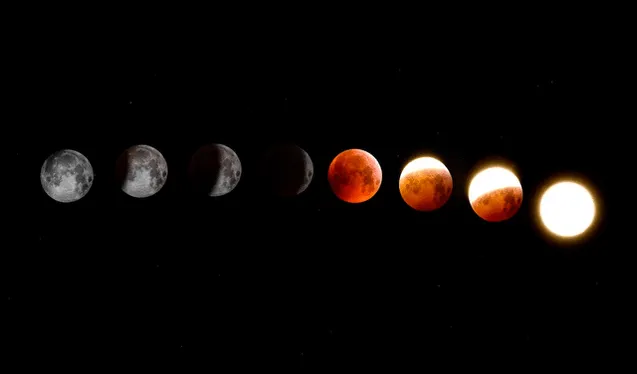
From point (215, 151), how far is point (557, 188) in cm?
597

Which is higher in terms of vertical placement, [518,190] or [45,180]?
[518,190]

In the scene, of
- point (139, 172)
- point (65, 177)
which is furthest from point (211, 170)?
point (65, 177)

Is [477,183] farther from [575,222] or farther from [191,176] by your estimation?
[191,176]

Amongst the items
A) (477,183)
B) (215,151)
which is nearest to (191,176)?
(215,151)

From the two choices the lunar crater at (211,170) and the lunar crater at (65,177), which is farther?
the lunar crater at (211,170)

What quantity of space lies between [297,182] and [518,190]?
11.6 feet

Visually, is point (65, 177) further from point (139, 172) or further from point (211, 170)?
point (211, 170)

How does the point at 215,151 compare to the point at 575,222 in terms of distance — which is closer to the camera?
the point at 215,151

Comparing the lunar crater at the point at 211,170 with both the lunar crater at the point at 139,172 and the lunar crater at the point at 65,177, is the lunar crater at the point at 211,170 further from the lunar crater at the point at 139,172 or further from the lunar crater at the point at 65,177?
the lunar crater at the point at 65,177

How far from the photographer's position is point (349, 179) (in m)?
10.1

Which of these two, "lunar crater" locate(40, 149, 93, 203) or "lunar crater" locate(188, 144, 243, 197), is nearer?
"lunar crater" locate(40, 149, 93, 203)

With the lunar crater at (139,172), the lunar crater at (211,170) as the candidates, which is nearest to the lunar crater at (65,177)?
the lunar crater at (139,172)

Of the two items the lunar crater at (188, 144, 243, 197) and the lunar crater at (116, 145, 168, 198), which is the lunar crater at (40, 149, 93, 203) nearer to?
the lunar crater at (116, 145, 168, 198)

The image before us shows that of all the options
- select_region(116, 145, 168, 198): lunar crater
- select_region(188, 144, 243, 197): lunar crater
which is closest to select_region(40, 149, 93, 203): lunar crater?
select_region(116, 145, 168, 198): lunar crater
